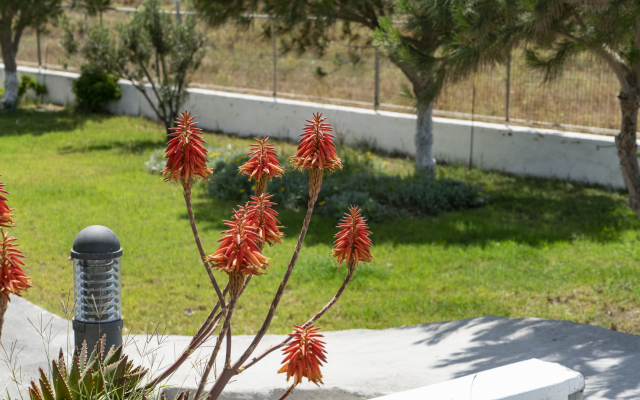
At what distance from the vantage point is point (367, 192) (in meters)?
8.28

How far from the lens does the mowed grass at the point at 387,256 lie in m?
5.34

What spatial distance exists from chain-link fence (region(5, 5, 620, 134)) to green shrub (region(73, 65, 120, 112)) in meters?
1.91

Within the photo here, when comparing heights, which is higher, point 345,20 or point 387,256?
point 345,20

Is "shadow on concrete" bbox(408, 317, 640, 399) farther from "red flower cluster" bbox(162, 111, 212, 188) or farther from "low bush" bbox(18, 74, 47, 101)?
"low bush" bbox(18, 74, 47, 101)

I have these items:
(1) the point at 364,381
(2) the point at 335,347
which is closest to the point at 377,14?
(2) the point at 335,347

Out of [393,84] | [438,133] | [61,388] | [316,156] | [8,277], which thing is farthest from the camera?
[393,84]

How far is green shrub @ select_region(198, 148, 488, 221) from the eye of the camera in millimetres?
8062

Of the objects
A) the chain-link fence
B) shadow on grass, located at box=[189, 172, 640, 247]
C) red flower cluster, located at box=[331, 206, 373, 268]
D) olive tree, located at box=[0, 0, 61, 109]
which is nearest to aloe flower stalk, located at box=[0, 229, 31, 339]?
red flower cluster, located at box=[331, 206, 373, 268]

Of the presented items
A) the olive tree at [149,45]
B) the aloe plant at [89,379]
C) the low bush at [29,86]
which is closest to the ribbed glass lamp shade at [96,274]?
the aloe plant at [89,379]

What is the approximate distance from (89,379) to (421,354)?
215 centimetres

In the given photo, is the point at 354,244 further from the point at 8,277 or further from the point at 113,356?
the point at 8,277

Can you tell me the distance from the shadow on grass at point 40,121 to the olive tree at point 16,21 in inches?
23.3

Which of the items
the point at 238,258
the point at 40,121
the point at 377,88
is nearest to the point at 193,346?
the point at 238,258

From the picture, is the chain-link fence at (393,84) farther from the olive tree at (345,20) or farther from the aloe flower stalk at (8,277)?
the aloe flower stalk at (8,277)
